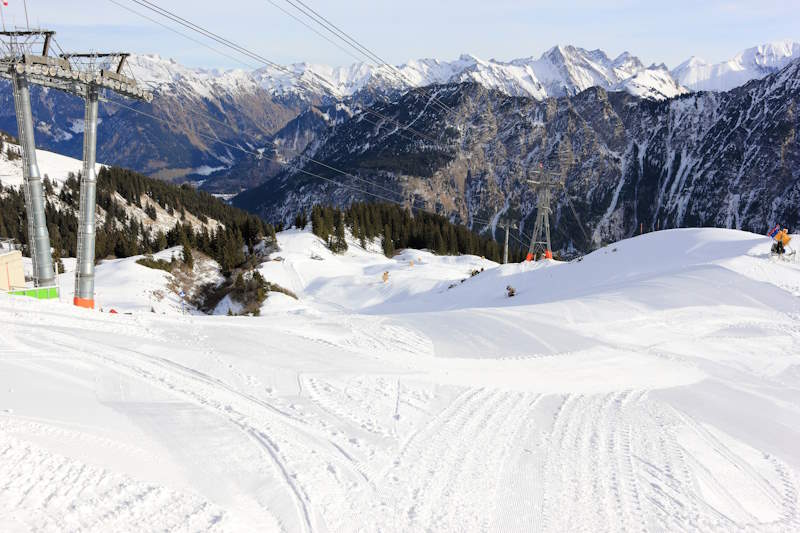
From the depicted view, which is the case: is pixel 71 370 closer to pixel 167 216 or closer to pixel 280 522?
pixel 280 522

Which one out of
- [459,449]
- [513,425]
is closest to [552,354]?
[513,425]

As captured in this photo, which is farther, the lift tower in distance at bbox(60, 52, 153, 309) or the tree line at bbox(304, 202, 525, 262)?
the tree line at bbox(304, 202, 525, 262)

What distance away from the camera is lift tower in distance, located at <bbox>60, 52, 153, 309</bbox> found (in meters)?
19.7

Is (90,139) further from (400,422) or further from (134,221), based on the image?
(134,221)

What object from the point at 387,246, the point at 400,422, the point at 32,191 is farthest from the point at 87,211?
Answer: the point at 387,246

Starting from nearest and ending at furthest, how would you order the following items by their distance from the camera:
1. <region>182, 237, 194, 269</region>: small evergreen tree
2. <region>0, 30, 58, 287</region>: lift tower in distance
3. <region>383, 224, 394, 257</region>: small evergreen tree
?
<region>0, 30, 58, 287</region>: lift tower in distance < <region>182, 237, 194, 269</region>: small evergreen tree < <region>383, 224, 394, 257</region>: small evergreen tree

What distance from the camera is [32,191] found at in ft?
62.5

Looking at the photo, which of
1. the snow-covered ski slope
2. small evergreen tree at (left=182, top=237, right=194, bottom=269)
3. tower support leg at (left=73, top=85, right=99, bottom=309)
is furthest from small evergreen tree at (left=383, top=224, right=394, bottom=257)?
the snow-covered ski slope

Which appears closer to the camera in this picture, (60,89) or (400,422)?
(400,422)

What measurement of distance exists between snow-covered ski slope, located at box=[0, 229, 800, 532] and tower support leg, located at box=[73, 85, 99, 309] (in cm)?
728

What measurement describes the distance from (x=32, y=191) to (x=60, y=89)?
404 cm

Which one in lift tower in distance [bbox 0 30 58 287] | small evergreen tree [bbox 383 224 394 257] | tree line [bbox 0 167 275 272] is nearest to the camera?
lift tower in distance [bbox 0 30 58 287]

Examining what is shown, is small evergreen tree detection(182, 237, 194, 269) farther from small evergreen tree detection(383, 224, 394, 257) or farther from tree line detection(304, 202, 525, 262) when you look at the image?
small evergreen tree detection(383, 224, 394, 257)

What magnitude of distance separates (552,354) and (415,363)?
3705 mm
